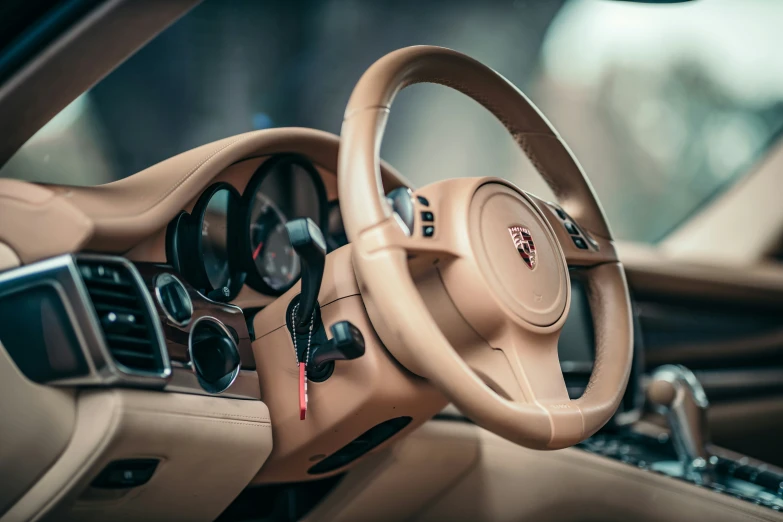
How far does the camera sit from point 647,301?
267 cm

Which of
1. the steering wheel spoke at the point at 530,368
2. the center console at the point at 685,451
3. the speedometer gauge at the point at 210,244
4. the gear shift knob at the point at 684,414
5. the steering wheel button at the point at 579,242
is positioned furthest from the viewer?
the gear shift knob at the point at 684,414

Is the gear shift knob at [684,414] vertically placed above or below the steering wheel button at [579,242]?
below

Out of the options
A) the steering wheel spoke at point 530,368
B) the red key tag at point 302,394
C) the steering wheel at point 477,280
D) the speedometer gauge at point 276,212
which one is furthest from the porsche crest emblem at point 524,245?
the speedometer gauge at point 276,212

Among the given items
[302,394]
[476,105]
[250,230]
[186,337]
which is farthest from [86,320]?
[476,105]

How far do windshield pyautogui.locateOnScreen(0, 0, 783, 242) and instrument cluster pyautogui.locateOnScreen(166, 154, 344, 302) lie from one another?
33cm

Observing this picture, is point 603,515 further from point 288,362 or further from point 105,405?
point 105,405

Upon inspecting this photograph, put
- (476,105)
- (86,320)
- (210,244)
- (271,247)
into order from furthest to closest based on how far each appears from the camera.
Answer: (476,105) → (271,247) → (210,244) → (86,320)

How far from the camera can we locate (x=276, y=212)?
5.02 feet

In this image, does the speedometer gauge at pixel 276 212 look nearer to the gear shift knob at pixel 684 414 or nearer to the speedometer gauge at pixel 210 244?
the speedometer gauge at pixel 210 244

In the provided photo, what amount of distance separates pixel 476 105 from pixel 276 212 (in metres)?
1.46

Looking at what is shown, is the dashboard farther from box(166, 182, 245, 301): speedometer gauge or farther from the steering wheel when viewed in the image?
the steering wheel

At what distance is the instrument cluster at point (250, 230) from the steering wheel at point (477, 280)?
298 mm

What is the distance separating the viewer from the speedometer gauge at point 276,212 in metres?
1.37

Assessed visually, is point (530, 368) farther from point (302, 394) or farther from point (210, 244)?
point (210, 244)
